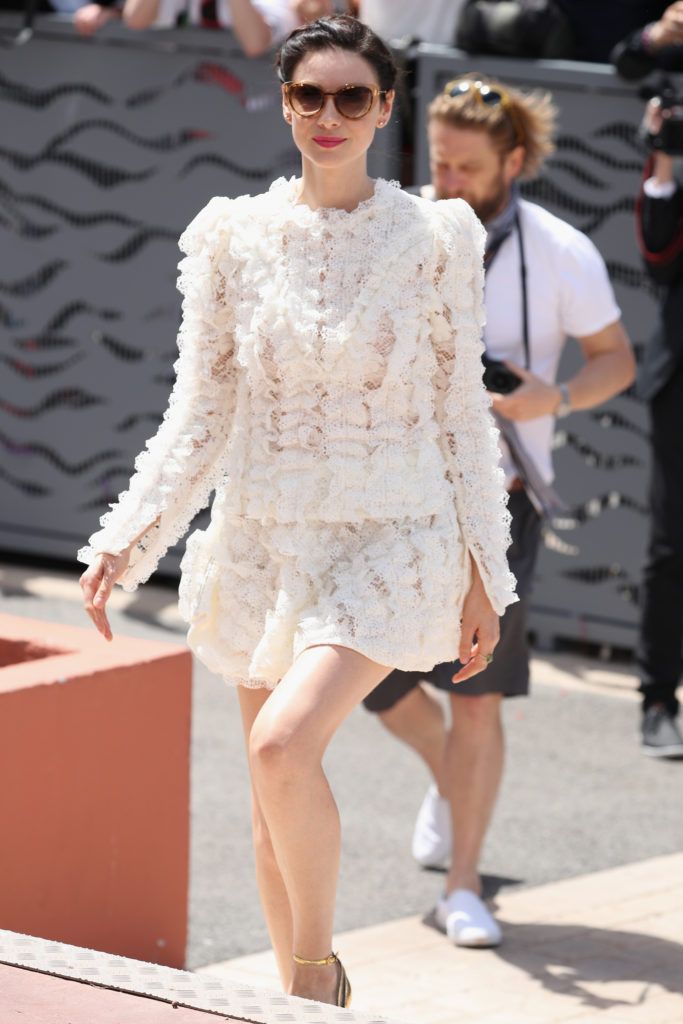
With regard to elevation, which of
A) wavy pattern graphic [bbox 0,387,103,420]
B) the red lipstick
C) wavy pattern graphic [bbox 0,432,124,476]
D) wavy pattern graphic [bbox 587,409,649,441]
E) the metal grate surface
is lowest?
wavy pattern graphic [bbox 0,432,124,476]

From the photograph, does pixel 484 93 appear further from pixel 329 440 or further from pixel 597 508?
pixel 597 508

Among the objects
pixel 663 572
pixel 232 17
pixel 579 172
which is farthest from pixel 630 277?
pixel 232 17

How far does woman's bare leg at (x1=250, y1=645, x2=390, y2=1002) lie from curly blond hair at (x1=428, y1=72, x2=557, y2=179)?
201cm

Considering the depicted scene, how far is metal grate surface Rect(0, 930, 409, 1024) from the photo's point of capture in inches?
127

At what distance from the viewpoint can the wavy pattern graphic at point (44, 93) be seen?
894 centimetres

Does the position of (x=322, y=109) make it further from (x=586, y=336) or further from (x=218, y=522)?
(x=586, y=336)

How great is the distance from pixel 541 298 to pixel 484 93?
0.57 metres

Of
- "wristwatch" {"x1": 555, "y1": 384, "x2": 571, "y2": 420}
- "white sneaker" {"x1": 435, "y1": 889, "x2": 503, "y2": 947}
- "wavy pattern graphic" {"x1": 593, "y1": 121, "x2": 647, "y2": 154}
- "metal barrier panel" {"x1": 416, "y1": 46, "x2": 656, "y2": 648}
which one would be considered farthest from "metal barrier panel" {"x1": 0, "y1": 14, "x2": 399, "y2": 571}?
"white sneaker" {"x1": 435, "y1": 889, "x2": 503, "y2": 947}

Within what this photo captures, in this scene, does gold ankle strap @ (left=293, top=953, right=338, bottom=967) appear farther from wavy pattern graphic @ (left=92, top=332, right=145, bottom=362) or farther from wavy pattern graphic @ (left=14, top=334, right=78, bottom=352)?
wavy pattern graphic @ (left=14, top=334, right=78, bottom=352)

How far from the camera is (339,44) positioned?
12.7ft

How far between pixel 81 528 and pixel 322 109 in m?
5.67

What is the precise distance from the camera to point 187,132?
8.71 metres

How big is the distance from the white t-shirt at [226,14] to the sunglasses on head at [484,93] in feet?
10.1

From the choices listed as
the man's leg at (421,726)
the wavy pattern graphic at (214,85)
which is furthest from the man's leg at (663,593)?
the wavy pattern graphic at (214,85)
